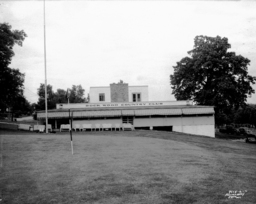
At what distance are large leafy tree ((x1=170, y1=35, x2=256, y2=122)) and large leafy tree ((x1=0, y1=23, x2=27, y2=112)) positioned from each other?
24.4 meters

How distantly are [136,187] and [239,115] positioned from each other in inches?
3210

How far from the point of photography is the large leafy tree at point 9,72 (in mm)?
30422

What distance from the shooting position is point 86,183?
27.9 feet

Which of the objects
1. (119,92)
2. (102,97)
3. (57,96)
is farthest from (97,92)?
(57,96)

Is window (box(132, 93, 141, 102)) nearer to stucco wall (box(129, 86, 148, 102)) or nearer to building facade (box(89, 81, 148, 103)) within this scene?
building facade (box(89, 81, 148, 103))

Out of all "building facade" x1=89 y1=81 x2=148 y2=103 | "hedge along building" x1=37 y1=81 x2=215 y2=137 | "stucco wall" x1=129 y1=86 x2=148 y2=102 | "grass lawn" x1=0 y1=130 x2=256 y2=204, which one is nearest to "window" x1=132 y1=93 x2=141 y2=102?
"building facade" x1=89 y1=81 x2=148 y2=103

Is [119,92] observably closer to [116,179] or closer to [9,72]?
[9,72]

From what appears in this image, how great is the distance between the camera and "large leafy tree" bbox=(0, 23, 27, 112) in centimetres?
3042

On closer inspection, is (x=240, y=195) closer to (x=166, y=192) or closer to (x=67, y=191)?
(x=166, y=192)

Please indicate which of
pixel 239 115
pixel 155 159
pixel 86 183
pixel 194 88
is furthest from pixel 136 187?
pixel 239 115

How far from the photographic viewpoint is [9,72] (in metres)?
32.3

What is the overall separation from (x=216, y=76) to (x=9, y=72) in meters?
29.5
